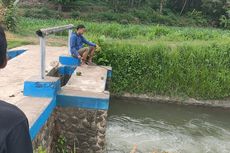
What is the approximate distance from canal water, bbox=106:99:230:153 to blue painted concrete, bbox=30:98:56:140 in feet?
9.59

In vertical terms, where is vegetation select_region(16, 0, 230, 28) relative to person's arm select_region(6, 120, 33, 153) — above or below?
below

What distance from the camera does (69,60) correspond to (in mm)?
11430

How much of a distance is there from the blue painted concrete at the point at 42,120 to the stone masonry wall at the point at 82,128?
0.40 m

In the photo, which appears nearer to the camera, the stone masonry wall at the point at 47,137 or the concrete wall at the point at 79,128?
the stone masonry wall at the point at 47,137

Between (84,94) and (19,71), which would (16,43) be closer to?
(19,71)

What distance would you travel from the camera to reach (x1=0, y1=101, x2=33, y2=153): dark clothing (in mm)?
1788

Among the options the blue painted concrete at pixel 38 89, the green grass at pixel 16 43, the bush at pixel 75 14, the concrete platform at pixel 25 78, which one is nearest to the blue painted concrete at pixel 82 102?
the blue painted concrete at pixel 38 89

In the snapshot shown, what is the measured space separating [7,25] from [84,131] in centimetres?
1248

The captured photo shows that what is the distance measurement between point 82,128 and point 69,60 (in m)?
4.13

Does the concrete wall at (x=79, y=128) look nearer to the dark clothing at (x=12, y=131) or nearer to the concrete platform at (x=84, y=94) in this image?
the concrete platform at (x=84, y=94)

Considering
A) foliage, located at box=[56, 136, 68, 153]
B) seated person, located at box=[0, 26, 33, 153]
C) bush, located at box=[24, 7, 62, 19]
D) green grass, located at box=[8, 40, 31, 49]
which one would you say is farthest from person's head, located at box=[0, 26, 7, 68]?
bush, located at box=[24, 7, 62, 19]

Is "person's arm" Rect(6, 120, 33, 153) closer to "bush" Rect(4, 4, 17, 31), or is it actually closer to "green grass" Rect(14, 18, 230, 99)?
"green grass" Rect(14, 18, 230, 99)

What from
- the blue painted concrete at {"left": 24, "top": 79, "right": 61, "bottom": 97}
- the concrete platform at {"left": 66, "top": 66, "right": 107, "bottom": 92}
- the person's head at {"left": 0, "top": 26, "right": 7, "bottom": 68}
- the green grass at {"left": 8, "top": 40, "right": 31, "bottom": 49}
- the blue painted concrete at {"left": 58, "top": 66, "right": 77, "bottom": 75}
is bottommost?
the green grass at {"left": 8, "top": 40, "right": 31, "bottom": 49}

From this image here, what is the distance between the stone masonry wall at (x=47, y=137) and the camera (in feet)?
20.2
